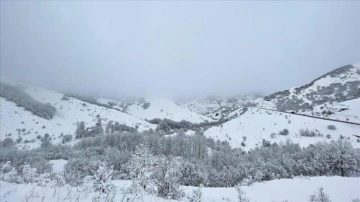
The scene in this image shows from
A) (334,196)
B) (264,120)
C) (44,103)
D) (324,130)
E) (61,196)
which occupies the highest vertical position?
(44,103)

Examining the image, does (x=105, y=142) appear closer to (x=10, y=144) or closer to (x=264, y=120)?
(x=10, y=144)

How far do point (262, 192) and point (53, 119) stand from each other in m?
115

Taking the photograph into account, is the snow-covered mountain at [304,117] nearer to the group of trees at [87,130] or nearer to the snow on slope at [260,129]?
the snow on slope at [260,129]

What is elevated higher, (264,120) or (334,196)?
(264,120)

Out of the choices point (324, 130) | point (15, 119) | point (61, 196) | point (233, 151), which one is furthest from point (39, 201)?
point (15, 119)

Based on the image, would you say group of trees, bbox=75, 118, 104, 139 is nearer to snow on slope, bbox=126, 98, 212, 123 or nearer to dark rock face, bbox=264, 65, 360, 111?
snow on slope, bbox=126, 98, 212, 123

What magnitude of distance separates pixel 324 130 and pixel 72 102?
142 metres

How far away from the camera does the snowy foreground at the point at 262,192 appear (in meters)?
9.75

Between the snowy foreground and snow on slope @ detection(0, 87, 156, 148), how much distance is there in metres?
89.5

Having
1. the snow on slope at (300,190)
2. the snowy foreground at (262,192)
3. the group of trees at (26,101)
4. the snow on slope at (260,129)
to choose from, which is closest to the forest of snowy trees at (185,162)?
the snowy foreground at (262,192)

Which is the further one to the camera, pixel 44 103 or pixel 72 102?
pixel 72 102

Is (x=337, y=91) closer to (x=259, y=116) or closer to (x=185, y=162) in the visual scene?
(x=185, y=162)

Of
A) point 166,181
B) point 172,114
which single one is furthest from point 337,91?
point 172,114

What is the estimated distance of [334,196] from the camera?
18859mm
